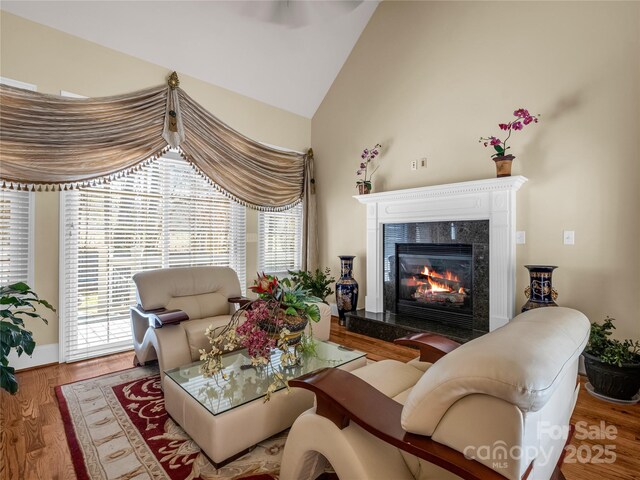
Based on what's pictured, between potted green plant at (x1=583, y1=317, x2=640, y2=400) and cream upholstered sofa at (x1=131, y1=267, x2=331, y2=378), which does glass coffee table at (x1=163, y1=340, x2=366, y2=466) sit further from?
potted green plant at (x1=583, y1=317, x2=640, y2=400)

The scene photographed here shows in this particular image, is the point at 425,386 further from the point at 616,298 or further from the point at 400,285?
the point at 400,285

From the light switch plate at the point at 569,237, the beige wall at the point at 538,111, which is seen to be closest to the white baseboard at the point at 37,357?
the beige wall at the point at 538,111

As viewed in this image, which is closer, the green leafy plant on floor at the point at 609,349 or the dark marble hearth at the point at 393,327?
the green leafy plant on floor at the point at 609,349

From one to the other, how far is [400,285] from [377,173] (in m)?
1.49

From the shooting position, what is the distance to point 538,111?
303 cm

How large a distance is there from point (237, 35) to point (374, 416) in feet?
13.4

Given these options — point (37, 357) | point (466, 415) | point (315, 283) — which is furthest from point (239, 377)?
point (315, 283)

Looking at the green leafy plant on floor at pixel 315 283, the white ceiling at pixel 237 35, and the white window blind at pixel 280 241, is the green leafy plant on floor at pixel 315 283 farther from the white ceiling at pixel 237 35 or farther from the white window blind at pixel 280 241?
the white ceiling at pixel 237 35

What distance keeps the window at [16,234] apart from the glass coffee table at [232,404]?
1.92m

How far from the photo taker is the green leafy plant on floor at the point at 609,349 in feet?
7.44

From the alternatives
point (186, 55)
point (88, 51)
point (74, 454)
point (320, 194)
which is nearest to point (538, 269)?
point (320, 194)

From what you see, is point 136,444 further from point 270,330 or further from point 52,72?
point 52,72

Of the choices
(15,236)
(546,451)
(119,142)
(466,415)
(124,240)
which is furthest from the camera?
(124,240)

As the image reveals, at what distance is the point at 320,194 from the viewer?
16.5 ft
